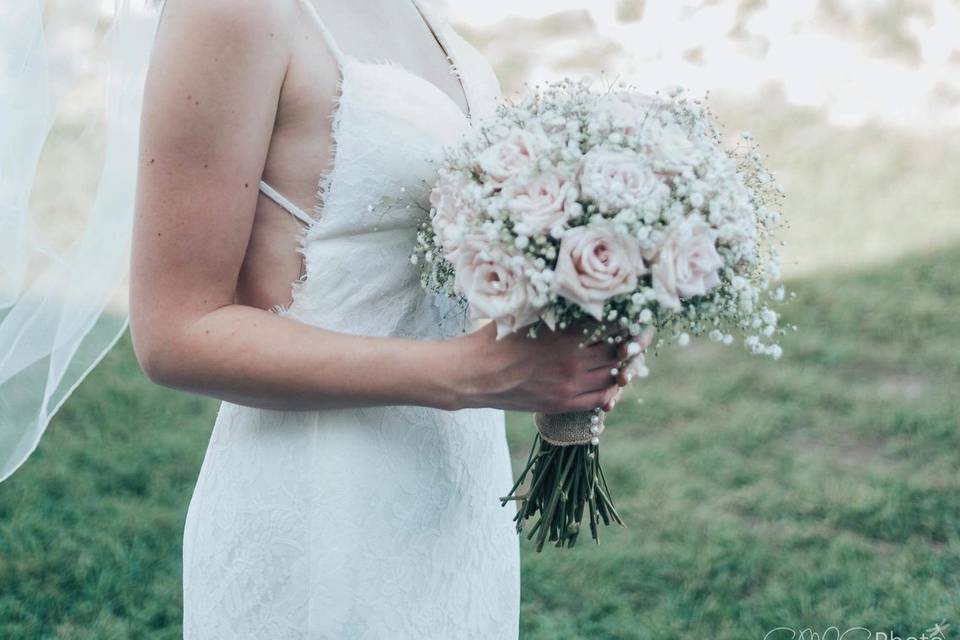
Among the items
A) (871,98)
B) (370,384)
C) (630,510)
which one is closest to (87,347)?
(370,384)

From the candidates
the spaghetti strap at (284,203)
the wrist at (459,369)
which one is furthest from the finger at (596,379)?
the spaghetti strap at (284,203)

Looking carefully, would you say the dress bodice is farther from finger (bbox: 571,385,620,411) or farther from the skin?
finger (bbox: 571,385,620,411)

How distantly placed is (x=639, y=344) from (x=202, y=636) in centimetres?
97

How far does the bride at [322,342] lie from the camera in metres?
1.72

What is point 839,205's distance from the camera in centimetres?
796

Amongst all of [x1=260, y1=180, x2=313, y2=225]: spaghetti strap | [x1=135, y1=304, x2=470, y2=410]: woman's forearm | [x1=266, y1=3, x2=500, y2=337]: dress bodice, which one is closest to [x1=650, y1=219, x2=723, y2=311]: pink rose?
[x1=135, y1=304, x2=470, y2=410]: woman's forearm

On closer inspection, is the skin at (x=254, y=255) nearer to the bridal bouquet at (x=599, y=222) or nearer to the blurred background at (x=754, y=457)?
the bridal bouquet at (x=599, y=222)

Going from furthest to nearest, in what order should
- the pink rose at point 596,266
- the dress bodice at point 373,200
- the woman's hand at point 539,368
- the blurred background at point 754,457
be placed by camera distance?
the blurred background at point 754,457, the dress bodice at point 373,200, the woman's hand at point 539,368, the pink rose at point 596,266

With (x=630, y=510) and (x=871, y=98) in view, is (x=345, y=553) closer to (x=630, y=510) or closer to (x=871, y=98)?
(x=630, y=510)

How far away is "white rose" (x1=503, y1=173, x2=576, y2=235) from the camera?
64.9 inches

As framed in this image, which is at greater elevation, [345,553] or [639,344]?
[639,344]

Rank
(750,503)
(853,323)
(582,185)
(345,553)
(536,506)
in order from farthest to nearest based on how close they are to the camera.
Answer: (853,323) → (750,503) → (536,506) → (345,553) → (582,185)

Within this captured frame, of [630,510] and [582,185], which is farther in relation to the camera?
[630,510]

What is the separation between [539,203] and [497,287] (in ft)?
0.45
